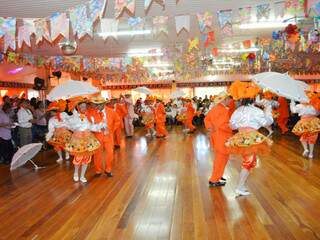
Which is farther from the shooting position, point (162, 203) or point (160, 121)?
point (160, 121)

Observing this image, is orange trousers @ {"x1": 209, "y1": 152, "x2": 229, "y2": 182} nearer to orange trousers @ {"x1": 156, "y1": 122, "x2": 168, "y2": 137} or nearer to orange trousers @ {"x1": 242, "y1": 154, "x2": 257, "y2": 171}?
orange trousers @ {"x1": 242, "y1": 154, "x2": 257, "y2": 171}

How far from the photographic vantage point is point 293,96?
4.51 meters

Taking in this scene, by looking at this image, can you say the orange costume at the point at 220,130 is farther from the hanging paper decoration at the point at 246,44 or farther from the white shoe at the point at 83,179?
the hanging paper decoration at the point at 246,44

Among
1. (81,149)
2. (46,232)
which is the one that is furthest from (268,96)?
(46,232)

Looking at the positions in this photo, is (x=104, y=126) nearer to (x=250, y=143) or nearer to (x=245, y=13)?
(x=250, y=143)

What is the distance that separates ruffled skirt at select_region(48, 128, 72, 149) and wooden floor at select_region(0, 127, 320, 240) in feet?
1.68

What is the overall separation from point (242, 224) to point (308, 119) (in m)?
4.11

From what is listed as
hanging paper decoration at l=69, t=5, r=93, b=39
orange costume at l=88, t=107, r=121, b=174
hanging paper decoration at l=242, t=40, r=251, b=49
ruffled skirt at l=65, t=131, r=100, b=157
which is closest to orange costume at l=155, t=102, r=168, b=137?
hanging paper decoration at l=242, t=40, r=251, b=49

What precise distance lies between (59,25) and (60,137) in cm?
227

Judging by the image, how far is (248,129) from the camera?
4.68 m

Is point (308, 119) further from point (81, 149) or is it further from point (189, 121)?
point (189, 121)

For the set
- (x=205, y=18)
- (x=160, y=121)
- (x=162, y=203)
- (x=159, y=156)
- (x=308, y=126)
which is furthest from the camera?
(x=160, y=121)

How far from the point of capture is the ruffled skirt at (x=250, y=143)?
4551mm

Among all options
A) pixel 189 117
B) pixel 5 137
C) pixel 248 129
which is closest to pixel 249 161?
pixel 248 129
